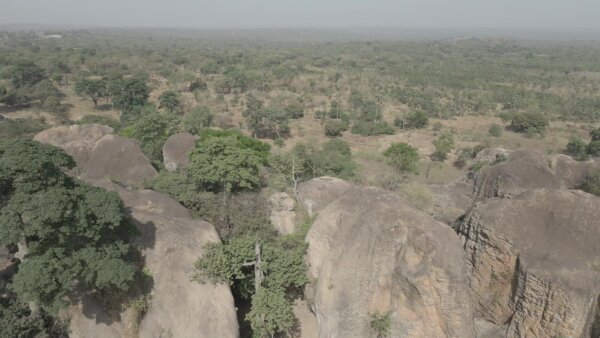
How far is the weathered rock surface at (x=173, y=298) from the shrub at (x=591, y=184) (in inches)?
793

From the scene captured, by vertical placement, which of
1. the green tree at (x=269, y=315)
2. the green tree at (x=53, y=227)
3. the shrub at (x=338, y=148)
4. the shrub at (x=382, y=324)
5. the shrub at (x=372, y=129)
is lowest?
the shrub at (x=372, y=129)

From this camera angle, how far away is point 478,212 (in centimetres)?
1373

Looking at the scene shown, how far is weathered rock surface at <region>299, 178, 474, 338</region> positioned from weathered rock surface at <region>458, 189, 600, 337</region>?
129 centimetres

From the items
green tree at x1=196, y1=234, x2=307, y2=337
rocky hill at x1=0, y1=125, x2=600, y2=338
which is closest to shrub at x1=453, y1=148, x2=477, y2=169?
rocky hill at x1=0, y1=125, x2=600, y2=338

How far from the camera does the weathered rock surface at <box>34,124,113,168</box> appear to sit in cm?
2623

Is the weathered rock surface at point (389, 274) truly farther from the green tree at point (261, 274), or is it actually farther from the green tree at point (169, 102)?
the green tree at point (169, 102)

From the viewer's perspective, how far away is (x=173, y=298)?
1331 centimetres

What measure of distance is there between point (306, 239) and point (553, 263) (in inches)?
307

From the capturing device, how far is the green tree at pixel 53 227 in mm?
10828

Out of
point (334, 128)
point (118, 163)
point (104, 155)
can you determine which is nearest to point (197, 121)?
point (334, 128)

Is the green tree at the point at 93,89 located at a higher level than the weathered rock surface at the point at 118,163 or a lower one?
lower

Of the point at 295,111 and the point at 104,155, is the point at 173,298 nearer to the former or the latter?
the point at 104,155

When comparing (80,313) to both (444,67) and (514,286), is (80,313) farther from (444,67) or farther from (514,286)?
(444,67)

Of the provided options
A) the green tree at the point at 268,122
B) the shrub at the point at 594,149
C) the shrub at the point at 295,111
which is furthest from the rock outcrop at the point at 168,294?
the shrub at the point at 295,111
